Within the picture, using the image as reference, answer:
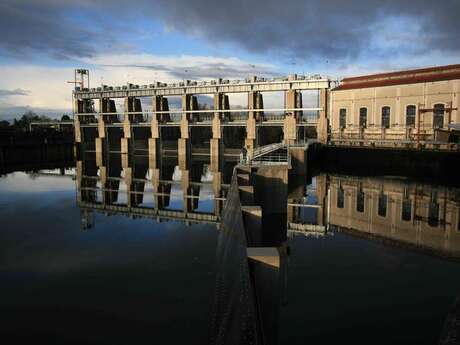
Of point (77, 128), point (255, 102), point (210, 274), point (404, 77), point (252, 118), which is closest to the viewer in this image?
point (210, 274)

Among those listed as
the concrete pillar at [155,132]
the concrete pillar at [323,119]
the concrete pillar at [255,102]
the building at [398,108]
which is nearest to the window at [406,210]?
the building at [398,108]

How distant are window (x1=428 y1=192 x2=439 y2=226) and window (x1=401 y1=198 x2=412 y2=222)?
99 centimetres

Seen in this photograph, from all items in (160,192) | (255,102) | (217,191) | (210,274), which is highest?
(255,102)

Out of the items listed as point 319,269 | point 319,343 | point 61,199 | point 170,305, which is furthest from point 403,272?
point 61,199

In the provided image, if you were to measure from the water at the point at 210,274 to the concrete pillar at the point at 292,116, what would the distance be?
2174 cm

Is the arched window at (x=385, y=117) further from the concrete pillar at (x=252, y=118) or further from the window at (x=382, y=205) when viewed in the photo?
the window at (x=382, y=205)

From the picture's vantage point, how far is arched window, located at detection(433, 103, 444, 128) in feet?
128

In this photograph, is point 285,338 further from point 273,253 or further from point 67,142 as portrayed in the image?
point 67,142

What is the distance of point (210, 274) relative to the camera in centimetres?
1293

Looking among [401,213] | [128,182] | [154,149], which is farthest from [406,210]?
[154,149]

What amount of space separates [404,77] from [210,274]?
38745 mm

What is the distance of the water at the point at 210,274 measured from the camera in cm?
906

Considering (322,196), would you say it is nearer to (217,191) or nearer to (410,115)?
(217,191)

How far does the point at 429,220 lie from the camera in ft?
66.8
